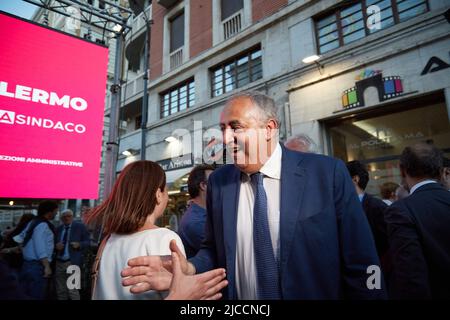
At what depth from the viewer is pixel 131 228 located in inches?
57.1

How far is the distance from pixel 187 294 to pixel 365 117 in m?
7.20

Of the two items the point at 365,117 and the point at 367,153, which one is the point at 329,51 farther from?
the point at 367,153

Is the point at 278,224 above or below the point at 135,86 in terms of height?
below

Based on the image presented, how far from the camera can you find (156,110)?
12523 mm

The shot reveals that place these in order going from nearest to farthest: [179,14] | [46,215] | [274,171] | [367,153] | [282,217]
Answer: [282,217]
[274,171]
[46,215]
[367,153]
[179,14]

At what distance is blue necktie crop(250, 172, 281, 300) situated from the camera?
1302mm

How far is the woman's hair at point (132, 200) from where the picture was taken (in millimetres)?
1452

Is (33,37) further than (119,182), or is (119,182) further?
(33,37)

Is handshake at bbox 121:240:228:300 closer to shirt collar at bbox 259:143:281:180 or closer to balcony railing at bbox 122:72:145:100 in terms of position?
shirt collar at bbox 259:143:281:180

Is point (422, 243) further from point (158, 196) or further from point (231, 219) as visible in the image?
point (158, 196)

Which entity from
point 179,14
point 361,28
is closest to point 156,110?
point 179,14

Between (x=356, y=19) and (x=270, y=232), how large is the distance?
25.6 feet

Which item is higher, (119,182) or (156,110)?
(156,110)

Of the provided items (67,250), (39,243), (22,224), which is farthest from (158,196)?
(67,250)
